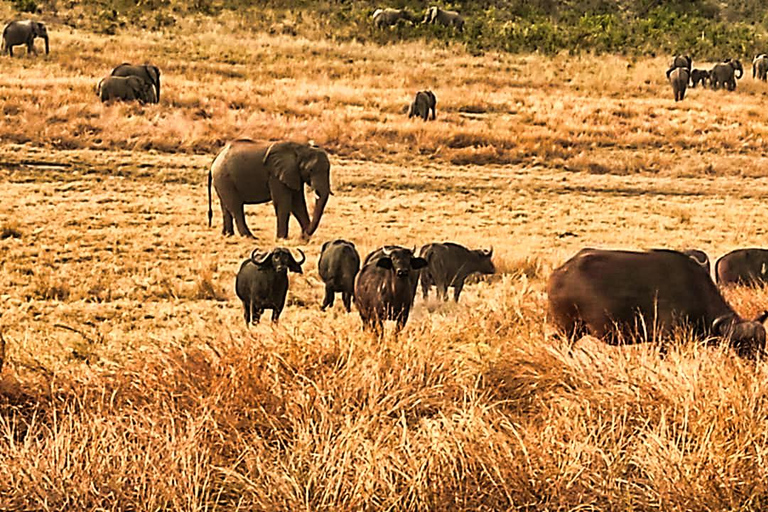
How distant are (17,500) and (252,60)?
102 feet

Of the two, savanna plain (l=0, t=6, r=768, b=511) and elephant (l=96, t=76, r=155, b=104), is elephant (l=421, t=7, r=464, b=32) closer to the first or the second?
savanna plain (l=0, t=6, r=768, b=511)

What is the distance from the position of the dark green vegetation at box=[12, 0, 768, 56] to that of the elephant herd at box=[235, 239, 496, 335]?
3091 centimetres

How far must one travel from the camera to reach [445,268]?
903 centimetres

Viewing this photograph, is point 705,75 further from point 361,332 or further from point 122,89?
point 361,332

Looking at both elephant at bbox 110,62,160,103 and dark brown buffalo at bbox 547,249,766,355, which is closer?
dark brown buffalo at bbox 547,249,766,355

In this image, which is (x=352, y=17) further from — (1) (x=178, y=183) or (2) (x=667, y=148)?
(1) (x=178, y=183)

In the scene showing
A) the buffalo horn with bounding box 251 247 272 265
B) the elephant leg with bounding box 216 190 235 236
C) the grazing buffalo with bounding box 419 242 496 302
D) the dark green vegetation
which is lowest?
the elephant leg with bounding box 216 190 235 236

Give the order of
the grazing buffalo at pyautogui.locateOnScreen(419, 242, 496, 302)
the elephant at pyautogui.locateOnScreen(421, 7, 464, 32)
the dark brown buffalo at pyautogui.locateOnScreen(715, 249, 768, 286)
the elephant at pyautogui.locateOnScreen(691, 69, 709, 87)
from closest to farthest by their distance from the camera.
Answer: the dark brown buffalo at pyautogui.locateOnScreen(715, 249, 768, 286), the grazing buffalo at pyautogui.locateOnScreen(419, 242, 496, 302), the elephant at pyautogui.locateOnScreen(691, 69, 709, 87), the elephant at pyautogui.locateOnScreen(421, 7, 464, 32)

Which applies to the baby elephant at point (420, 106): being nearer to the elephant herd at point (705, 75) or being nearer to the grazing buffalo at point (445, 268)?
the elephant herd at point (705, 75)

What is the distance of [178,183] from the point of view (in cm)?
1577

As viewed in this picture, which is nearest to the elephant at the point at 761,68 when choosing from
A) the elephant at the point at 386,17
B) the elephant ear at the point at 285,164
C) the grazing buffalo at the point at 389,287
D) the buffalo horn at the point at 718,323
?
the elephant at the point at 386,17

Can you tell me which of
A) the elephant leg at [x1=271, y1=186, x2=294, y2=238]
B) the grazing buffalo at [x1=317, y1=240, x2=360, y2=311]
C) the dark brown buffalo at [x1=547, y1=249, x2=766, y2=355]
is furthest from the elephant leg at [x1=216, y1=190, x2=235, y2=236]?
the dark brown buffalo at [x1=547, y1=249, x2=766, y2=355]

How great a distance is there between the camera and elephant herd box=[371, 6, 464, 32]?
1610 inches

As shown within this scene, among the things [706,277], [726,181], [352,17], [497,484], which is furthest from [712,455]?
[352,17]
